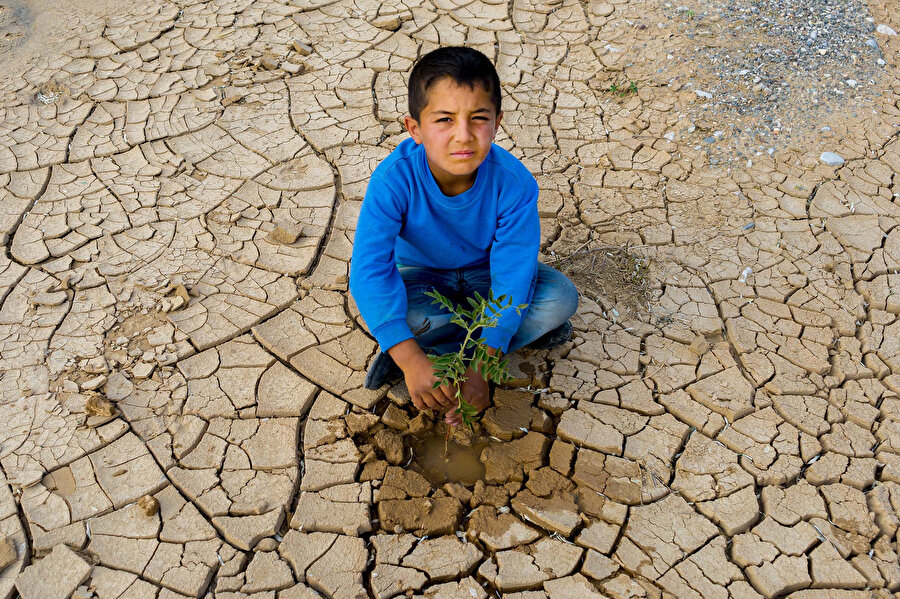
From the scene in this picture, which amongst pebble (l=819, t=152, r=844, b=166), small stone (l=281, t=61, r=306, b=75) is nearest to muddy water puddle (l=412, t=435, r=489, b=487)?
pebble (l=819, t=152, r=844, b=166)

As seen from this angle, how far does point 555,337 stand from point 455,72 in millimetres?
1169

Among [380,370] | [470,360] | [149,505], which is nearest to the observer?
[149,505]

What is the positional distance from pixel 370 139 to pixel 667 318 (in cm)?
195

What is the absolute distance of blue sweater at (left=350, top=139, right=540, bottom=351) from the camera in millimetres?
2518

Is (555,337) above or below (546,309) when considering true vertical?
below

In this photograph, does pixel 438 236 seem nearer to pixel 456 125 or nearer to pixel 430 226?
pixel 430 226

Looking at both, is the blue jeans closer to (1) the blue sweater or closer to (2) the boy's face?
(1) the blue sweater

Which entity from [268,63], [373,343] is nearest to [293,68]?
[268,63]

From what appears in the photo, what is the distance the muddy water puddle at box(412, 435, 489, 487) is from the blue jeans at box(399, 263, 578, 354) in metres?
0.38

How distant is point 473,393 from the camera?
2.58m

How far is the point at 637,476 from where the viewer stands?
2498 millimetres

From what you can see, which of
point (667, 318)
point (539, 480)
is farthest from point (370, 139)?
point (539, 480)

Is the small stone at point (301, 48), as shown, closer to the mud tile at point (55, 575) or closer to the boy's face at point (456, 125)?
the boy's face at point (456, 125)

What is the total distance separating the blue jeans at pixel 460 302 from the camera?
8.97ft
